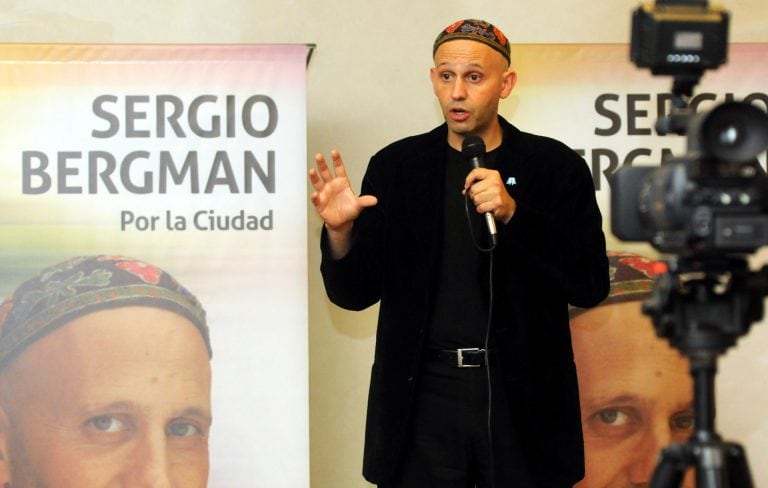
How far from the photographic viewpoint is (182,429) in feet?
11.5

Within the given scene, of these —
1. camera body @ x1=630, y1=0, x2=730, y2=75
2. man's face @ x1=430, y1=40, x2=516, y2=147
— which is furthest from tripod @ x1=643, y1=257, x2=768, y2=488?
man's face @ x1=430, y1=40, x2=516, y2=147

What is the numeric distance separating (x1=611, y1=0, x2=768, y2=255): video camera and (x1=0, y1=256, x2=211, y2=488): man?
71.5 inches

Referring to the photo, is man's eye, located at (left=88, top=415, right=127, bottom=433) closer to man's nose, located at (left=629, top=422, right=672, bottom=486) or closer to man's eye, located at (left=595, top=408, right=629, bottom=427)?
man's eye, located at (left=595, top=408, right=629, bottom=427)

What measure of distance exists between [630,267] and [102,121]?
1.68 metres

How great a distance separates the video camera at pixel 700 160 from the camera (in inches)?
76.7

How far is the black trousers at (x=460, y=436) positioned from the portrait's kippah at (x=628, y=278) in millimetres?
987

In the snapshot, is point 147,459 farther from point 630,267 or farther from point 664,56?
point 664,56

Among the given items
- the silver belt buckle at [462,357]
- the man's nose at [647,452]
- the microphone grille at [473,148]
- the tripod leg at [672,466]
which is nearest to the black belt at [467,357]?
the silver belt buckle at [462,357]

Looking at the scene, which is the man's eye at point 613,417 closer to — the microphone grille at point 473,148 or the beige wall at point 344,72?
the beige wall at point 344,72

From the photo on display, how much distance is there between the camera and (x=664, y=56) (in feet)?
6.82

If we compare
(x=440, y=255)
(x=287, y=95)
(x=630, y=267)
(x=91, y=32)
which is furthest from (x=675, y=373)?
(x=91, y=32)

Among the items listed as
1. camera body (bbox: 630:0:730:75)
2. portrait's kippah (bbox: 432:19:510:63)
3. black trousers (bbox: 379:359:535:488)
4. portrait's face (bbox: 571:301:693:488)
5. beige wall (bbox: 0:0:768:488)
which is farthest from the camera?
beige wall (bbox: 0:0:768:488)

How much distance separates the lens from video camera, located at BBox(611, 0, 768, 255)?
1.95m

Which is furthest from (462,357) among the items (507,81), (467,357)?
(507,81)
